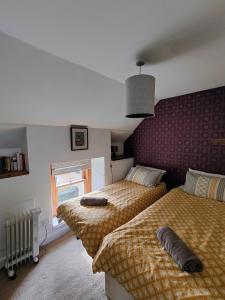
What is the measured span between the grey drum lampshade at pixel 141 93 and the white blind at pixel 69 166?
1494 mm

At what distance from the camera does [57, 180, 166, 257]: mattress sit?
1.54 metres

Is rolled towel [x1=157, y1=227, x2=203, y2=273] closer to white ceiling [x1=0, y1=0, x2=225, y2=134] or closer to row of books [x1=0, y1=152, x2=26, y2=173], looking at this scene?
white ceiling [x1=0, y1=0, x2=225, y2=134]

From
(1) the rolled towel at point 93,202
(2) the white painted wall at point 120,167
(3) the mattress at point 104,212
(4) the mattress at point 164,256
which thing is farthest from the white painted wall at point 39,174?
(4) the mattress at point 164,256

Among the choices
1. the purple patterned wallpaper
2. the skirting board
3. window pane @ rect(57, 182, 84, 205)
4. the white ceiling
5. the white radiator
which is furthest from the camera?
window pane @ rect(57, 182, 84, 205)

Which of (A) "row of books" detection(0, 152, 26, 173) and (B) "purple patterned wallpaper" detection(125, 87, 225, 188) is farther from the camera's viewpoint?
(B) "purple patterned wallpaper" detection(125, 87, 225, 188)

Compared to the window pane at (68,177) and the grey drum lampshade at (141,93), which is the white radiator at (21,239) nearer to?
the window pane at (68,177)

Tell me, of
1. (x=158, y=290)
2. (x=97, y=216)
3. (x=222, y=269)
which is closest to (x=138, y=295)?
(x=158, y=290)

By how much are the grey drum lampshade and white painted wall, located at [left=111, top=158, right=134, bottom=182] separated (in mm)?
1894

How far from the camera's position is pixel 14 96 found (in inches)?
59.1

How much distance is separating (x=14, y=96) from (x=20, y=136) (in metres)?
0.63

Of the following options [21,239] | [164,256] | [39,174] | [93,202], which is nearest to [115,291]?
[164,256]

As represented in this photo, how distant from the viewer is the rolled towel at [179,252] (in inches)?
39.4

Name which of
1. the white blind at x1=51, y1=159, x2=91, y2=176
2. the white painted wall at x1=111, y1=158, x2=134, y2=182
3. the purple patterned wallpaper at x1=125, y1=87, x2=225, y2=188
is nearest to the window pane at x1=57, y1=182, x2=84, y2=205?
the white blind at x1=51, y1=159, x2=91, y2=176

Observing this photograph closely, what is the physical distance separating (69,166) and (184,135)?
6.89 ft
